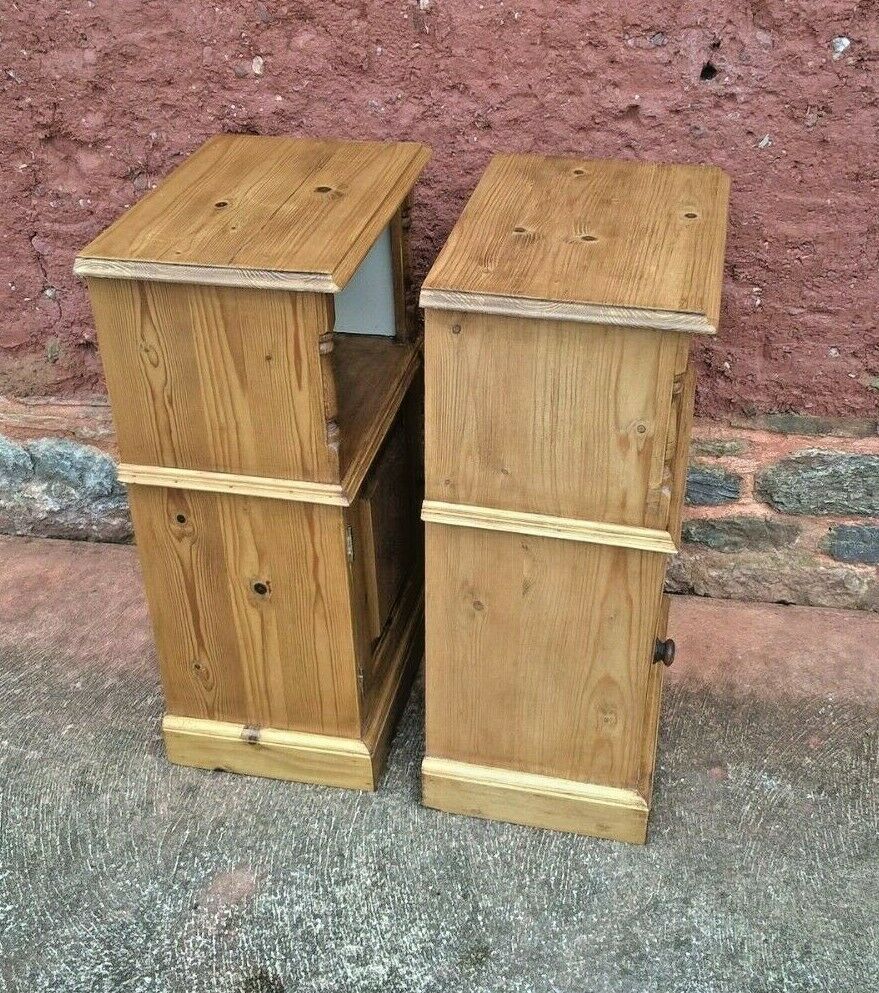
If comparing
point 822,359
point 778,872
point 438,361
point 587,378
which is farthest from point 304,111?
point 778,872

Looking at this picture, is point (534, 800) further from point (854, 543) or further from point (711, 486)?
point (854, 543)

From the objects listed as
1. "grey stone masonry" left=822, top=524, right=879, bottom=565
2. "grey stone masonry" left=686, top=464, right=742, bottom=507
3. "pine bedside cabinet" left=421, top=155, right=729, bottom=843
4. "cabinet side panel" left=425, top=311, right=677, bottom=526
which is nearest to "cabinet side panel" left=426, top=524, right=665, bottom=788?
"pine bedside cabinet" left=421, top=155, right=729, bottom=843

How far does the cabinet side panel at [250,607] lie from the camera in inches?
85.7

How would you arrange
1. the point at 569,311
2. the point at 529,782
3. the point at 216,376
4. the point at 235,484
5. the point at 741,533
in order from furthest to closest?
1. the point at 741,533
2. the point at 529,782
3. the point at 235,484
4. the point at 216,376
5. the point at 569,311

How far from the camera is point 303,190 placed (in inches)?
85.8

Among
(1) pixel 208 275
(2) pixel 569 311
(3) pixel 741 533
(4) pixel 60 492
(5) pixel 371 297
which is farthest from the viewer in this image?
(4) pixel 60 492

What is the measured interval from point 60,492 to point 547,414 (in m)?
1.83

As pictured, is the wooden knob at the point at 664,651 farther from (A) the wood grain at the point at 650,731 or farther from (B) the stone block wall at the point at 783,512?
(B) the stone block wall at the point at 783,512

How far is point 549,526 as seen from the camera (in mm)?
2012

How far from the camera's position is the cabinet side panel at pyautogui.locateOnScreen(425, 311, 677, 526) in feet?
6.00

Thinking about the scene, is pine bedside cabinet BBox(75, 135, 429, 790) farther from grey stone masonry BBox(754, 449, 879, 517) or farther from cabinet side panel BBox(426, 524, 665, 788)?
grey stone masonry BBox(754, 449, 879, 517)

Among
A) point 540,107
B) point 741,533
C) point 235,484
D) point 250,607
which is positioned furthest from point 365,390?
point 741,533

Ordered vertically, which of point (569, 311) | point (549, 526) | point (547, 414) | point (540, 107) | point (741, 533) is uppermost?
point (540, 107)

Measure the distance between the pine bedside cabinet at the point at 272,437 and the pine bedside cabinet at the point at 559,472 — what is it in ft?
0.66
